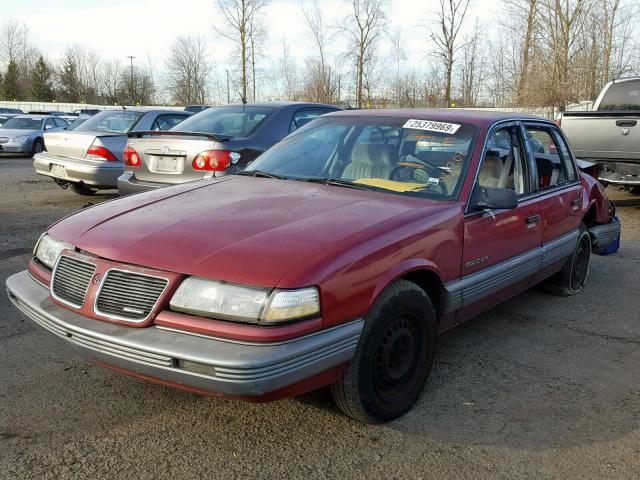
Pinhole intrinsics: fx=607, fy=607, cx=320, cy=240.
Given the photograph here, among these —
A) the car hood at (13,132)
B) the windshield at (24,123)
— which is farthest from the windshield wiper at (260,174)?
the windshield at (24,123)

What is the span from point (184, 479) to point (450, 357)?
198cm

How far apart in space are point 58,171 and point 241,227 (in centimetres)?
761

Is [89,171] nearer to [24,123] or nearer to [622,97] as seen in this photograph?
[622,97]

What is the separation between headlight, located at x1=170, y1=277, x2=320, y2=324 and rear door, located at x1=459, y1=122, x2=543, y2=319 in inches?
52.3

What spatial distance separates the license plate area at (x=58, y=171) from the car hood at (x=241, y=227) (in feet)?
21.0

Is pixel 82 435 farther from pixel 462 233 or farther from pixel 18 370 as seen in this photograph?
pixel 462 233

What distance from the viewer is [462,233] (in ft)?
11.1

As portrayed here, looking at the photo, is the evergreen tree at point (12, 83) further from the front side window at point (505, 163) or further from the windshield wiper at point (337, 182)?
the front side window at point (505, 163)

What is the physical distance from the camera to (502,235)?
377 cm

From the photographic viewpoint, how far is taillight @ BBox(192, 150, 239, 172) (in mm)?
A: 6395

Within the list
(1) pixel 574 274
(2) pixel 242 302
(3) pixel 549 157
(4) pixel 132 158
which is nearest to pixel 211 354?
(2) pixel 242 302

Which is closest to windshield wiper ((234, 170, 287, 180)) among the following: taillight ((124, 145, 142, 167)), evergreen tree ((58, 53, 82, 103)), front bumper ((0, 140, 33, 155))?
taillight ((124, 145, 142, 167))

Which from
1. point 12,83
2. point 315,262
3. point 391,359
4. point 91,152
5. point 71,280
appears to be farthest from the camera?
point 12,83

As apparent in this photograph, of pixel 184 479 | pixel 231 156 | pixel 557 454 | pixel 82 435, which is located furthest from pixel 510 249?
pixel 231 156
